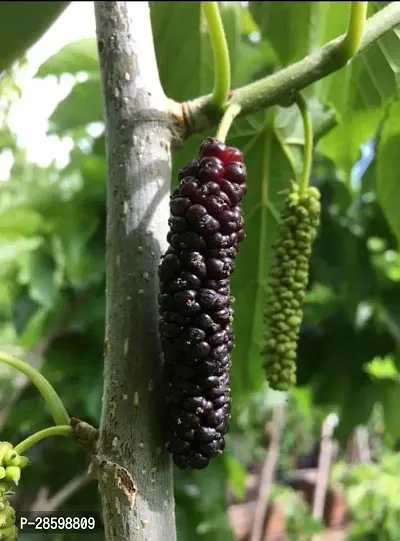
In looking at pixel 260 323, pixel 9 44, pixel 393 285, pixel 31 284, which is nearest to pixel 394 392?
pixel 393 285

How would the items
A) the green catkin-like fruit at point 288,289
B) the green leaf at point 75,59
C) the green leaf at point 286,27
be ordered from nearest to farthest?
the green catkin-like fruit at point 288,289, the green leaf at point 286,27, the green leaf at point 75,59

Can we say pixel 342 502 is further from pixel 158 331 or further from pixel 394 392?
pixel 158 331

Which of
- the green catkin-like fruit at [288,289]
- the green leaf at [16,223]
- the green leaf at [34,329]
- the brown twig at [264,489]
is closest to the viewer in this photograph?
the green catkin-like fruit at [288,289]

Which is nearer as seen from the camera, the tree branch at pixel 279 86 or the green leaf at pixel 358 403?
the tree branch at pixel 279 86

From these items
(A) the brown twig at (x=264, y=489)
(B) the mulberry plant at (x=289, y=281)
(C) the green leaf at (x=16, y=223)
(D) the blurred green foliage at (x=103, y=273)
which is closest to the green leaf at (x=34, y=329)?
(D) the blurred green foliage at (x=103, y=273)

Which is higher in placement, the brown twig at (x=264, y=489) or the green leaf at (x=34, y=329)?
the green leaf at (x=34, y=329)

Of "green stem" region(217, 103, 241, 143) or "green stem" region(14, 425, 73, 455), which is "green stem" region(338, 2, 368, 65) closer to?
"green stem" region(217, 103, 241, 143)

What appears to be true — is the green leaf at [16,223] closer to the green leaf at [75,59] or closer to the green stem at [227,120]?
the green leaf at [75,59]
